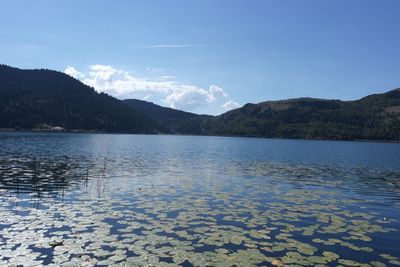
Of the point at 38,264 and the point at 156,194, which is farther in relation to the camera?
the point at 156,194

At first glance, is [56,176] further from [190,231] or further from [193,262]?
[193,262]

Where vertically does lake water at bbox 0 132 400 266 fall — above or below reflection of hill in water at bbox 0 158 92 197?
below

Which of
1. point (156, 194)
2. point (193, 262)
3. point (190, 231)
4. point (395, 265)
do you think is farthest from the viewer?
point (156, 194)

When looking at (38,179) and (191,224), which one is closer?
(191,224)

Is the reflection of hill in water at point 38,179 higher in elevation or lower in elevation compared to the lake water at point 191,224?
higher

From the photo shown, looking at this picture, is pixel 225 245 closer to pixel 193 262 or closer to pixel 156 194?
pixel 193 262

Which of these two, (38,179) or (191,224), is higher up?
(38,179)

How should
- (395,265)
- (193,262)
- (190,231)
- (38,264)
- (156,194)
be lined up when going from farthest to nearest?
(156,194) < (190,231) < (395,265) < (193,262) < (38,264)

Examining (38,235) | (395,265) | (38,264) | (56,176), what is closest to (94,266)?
(38,264)

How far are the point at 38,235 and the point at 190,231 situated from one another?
8808 millimetres

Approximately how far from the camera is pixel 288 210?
30.8 metres

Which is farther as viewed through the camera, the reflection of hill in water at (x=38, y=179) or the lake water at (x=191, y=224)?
the reflection of hill in water at (x=38, y=179)

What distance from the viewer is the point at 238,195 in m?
37.5

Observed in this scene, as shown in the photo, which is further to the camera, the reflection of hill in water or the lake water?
the reflection of hill in water
